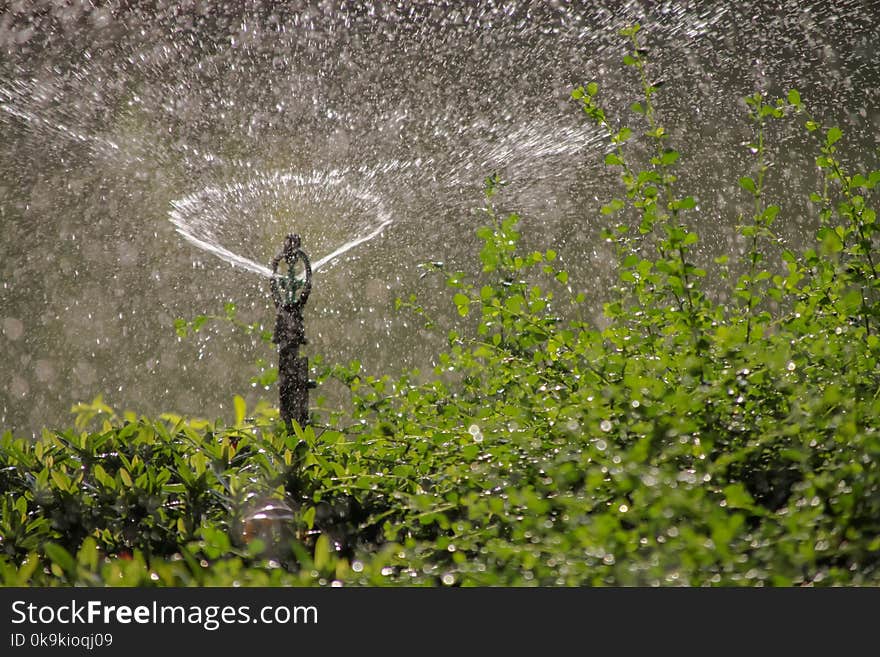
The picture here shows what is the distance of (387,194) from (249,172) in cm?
325

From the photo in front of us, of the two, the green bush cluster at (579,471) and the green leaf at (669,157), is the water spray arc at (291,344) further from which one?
the green leaf at (669,157)

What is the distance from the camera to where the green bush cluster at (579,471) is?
1.58m

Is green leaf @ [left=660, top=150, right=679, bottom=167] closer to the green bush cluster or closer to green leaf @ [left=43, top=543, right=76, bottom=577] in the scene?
the green bush cluster

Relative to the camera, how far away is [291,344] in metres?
3.18

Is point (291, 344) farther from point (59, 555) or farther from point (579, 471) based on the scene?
point (59, 555)

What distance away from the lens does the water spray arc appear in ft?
10.3

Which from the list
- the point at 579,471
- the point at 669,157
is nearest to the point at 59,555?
the point at 579,471

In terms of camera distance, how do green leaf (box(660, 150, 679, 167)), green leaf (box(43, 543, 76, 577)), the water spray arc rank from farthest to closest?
the water spray arc < green leaf (box(660, 150, 679, 167)) < green leaf (box(43, 543, 76, 577))

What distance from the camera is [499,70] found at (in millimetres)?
7371

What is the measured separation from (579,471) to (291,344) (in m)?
1.49

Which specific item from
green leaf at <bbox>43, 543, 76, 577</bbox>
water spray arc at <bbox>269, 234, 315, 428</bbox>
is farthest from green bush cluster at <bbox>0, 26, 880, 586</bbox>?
water spray arc at <bbox>269, 234, 315, 428</bbox>

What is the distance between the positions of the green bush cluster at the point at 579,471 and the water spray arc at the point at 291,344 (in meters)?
0.21

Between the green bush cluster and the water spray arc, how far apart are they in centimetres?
21
